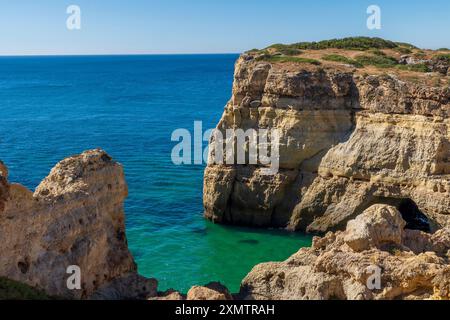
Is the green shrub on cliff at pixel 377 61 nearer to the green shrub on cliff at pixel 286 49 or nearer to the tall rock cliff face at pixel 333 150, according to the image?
the tall rock cliff face at pixel 333 150

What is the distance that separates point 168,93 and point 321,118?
3293 inches

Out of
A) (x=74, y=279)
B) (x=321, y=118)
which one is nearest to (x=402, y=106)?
(x=321, y=118)

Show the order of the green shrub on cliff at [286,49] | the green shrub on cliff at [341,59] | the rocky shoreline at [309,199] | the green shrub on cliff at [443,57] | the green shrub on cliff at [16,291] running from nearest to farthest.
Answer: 1. the green shrub on cliff at [16,291]
2. the rocky shoreline at [309,199]
3. the green shrub on cliff at [341,59]
4. the green shrub on cliff at [443,57]
5. the green shrub on cliff at [286,49]

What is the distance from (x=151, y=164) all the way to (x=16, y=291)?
35621mm

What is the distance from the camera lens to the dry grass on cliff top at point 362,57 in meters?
34.7

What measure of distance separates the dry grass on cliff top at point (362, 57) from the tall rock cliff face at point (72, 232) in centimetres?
A: 1909

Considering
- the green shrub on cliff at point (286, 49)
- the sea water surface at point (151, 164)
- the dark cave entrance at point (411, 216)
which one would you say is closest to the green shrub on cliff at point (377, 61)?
the green shrub on cliff at point (286, 49)

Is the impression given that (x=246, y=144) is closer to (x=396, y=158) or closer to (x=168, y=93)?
(x=396, y=158)

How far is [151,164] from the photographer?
166 ft

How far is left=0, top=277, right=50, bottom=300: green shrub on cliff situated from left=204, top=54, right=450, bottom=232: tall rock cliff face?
21130mm

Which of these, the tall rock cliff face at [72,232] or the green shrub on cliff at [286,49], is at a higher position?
the green shrub on cliff at [286,49]
